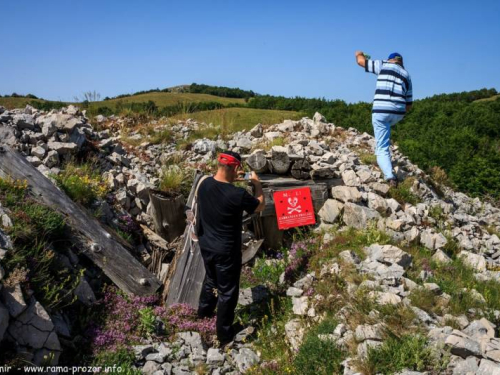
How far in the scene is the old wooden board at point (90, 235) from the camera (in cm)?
593

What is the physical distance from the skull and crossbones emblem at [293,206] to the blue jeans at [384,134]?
212cm

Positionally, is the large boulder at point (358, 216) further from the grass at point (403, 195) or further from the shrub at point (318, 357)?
the shrub at point (318, 357)

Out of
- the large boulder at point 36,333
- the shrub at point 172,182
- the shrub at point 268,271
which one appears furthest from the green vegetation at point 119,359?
the shrub at point 172,182

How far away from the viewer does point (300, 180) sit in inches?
302

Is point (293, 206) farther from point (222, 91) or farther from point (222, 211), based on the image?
point (222, 91)

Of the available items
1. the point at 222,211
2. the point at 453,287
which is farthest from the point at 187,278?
the point at 453,287

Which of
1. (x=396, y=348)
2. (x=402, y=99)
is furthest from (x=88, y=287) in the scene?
(x=402, y=99)

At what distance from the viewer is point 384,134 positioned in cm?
798

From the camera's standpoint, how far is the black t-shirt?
4.95m

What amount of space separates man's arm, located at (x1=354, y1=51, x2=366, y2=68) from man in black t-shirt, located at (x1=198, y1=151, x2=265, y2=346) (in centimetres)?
439

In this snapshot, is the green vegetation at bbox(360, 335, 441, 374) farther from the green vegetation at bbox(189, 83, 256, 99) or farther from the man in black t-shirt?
the green vegetation at bbox(189, 83, 256, 99)

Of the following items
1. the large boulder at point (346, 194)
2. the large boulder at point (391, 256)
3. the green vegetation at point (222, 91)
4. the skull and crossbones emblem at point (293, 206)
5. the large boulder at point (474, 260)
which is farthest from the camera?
the green vegetation at point (222, 91)

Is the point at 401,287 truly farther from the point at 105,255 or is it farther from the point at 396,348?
the point at 105,255

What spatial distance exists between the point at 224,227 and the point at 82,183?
3221mm
